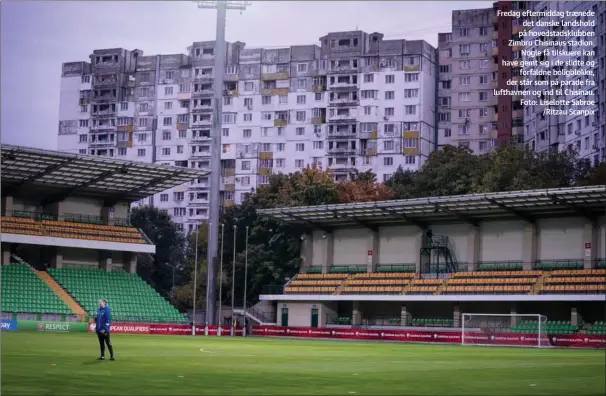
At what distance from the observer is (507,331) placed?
58.4m

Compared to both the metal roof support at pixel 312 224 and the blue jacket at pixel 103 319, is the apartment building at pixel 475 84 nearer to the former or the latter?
the metal roof support at pixel 312 224

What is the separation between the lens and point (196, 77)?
145 meters

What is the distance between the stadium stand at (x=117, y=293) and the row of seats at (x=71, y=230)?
2828mm

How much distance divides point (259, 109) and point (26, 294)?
261 ft

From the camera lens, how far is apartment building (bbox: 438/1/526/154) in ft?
412

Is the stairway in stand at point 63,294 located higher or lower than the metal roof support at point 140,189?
lower

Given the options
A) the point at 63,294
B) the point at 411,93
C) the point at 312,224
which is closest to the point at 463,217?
the point at 312,224

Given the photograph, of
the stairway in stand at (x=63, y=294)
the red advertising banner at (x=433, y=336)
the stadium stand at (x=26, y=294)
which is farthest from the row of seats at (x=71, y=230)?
the red advertising banner at (x=433, y=336)

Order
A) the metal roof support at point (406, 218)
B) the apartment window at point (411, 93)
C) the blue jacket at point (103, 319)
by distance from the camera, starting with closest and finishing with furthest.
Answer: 1. the blue jacket at point (103, 319)
2. the metal roof support at point (406, 218)
3. the apartment window at point (411, 93)

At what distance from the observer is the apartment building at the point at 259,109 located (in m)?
134

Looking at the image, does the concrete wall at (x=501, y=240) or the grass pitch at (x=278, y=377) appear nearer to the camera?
the grass pitch at (x=278, y=377)

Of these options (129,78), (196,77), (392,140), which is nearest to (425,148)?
(392,140)

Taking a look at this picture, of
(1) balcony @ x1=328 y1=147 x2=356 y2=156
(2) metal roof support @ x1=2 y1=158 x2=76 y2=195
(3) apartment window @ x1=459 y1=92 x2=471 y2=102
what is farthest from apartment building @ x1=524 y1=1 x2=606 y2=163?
(2) metal roof support @ x1=2 y1=158 x2=76 y2=195

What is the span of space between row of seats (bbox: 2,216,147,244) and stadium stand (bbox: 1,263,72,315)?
2.79m
